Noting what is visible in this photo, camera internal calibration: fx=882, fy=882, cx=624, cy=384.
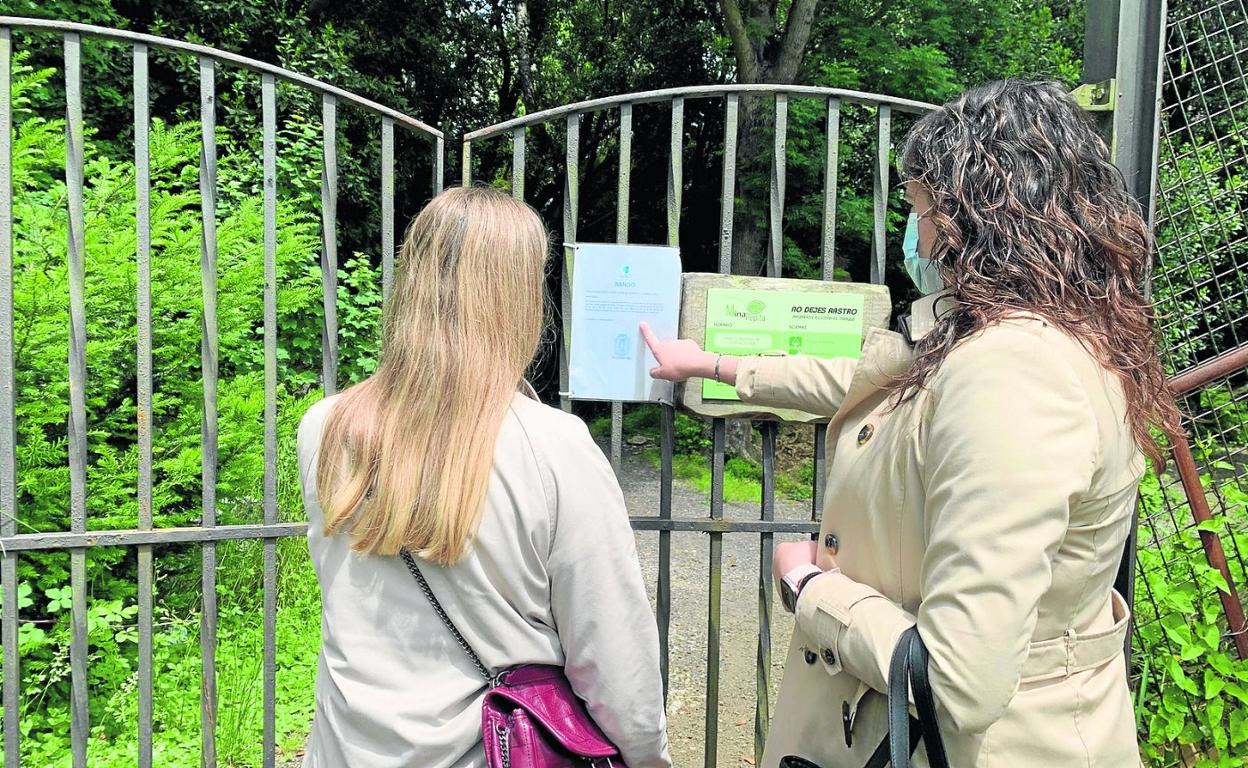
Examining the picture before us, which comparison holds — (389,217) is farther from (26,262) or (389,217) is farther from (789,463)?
(789,463)

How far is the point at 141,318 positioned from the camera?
2.34m

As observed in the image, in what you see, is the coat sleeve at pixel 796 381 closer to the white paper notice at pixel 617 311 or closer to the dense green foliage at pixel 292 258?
the white paper notice at pixel 617 311

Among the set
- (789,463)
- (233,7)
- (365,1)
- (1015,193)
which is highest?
(365,1)

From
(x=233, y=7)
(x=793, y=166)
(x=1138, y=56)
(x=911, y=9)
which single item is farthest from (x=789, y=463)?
(x=1138, y=56)

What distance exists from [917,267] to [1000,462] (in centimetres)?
78

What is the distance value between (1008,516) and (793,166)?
10692 millimetres

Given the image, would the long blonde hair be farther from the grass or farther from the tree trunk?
the tree trunk

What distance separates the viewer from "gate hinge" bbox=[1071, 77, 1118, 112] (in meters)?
2.51

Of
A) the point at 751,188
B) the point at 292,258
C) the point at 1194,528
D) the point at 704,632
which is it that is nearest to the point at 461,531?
the point at 1194,528

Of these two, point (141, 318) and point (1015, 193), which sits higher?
point (1015, 193)

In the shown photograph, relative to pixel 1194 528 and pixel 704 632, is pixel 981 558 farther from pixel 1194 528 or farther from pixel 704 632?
pixel 704 632

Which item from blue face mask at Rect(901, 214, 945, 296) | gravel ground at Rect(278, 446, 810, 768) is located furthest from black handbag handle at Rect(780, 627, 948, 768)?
gravel ground at Rect(278, 446, 810, 768)

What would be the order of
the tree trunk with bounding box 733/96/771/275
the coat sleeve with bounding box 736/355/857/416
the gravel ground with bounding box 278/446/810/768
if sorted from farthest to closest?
the tree trunk with bounding box 733/96/771/275
the gravel ground with bounding box 278/446/810/768
the coat sleeve with bounding box 736/355/857/416

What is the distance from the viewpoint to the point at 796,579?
65.7 inches
